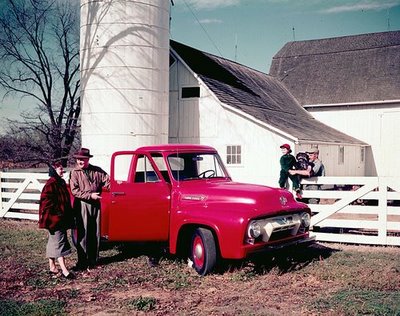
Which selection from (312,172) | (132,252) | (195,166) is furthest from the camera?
(312,172)

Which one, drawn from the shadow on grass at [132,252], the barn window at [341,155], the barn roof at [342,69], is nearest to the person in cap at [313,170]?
the shadow on grass at [132,252]

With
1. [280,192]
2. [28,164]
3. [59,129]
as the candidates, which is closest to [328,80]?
[59,129]

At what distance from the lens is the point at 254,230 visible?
6.59m

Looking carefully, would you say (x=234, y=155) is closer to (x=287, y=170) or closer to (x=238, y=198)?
(x=287, y=170)

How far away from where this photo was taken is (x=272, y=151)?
17.9 metres

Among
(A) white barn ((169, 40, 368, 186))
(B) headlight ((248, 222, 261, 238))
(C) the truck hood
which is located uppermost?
(A) white barn ((169, 40, 368, 186))

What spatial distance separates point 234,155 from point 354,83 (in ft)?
47.2

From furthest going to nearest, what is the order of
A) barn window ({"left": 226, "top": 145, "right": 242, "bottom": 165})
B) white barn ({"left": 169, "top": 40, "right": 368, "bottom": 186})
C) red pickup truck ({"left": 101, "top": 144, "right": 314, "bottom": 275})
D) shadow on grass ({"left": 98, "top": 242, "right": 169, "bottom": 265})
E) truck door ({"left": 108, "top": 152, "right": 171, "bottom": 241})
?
barn window ({"left": 226, "top": 145, "right": 242, "bottom": 165})
white barn ({"left": 169, "top": 40, "right": 368, "bottom": 186})
shadow on grass ({"left": 98, "top": 242, "right": 169, "bottom": 265})
truck door ({"left": 108, "top": 152, "right": 171, "bottom": 241})
red pickup truck ({"left": 101, "top": 144, "right": 314, "bottom": 275})

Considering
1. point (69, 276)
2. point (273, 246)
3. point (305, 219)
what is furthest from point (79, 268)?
point (305, 219)

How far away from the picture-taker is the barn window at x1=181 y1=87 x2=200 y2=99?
19.4 metres

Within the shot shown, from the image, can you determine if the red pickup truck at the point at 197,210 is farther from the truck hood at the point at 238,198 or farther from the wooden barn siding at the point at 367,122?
the wooden barn siding at the point at 367,122

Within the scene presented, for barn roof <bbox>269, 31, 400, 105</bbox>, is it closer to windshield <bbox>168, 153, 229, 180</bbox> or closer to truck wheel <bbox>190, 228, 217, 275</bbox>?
windshield <bbox>168, 153, 229, 180</bbox>

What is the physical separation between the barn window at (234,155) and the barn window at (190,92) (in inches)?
106

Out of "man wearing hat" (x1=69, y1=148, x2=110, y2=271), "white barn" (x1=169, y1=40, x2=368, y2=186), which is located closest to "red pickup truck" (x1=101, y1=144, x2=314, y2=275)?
"man wearing hat" (x1=69, y1=148, x2=110, y2=271)
